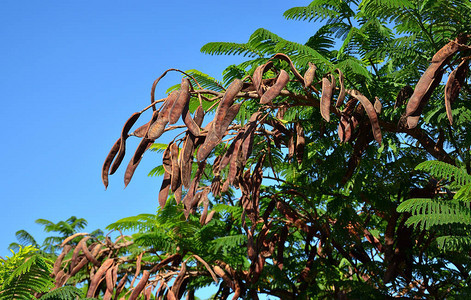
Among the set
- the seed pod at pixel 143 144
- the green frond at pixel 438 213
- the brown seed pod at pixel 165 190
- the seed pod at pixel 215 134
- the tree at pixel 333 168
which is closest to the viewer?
the seed pod at pixel 215 134

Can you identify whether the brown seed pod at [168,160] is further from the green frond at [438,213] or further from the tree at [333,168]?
the green frond at [438,213]

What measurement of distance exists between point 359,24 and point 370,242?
213 centimetres

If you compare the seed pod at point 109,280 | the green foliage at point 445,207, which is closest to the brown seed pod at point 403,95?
the green foliage at point 445,207

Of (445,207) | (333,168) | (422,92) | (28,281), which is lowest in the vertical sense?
(28,281)

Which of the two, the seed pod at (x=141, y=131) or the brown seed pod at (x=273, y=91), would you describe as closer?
the brown seed pod at (x=273, y=91)

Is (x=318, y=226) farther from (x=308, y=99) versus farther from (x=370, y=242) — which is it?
(x=308, y=99)

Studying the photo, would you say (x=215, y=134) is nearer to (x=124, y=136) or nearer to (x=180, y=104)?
(x=180, y=104)

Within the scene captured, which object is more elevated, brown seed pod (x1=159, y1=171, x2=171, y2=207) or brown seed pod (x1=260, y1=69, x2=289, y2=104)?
brown seed pod (x1=260, y1=69, x2=289, y2=104)

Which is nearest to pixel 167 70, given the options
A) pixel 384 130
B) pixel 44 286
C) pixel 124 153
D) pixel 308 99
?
pixel 124 153

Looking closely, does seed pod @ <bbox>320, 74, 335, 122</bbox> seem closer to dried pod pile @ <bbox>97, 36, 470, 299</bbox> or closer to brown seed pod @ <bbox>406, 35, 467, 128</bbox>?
dried pod pile @ <bbox>97, 36, 470, 299</bbox>

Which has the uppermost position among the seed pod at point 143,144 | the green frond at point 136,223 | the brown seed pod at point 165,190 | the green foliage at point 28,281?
the green frond at point 136,223

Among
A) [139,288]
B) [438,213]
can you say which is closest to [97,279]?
[139,288]

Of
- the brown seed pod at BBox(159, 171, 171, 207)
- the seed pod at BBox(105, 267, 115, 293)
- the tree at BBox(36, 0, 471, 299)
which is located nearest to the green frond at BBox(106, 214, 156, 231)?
the tree at BBox(36, 0, 471, 299)

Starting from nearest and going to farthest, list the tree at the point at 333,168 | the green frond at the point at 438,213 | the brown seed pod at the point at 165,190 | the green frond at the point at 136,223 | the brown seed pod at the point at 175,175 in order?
the brown seed pod at the point at 175,175 → the brown seed pod at the point at 165,190 → the green frond at the point at 438,213 → the tree at the point at 333,168 → the green frond at the point at 136,223
